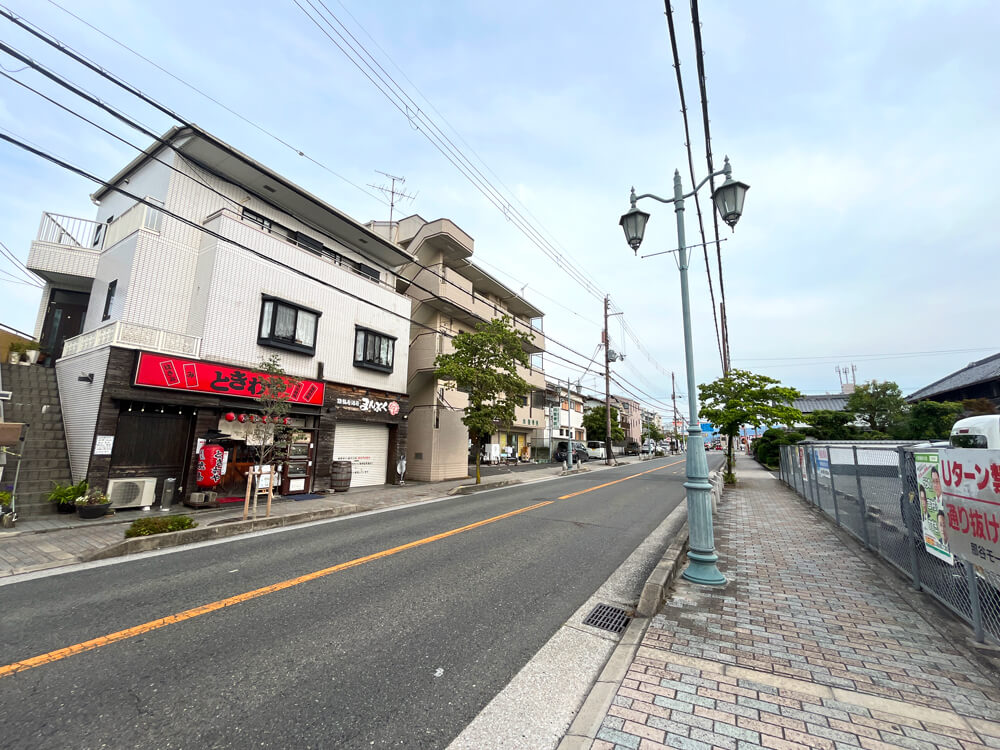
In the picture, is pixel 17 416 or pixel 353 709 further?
pixel 17 416

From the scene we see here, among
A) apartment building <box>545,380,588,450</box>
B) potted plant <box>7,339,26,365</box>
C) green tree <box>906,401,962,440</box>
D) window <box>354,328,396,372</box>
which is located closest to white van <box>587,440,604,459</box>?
apartment building <box>545,380,588,450</box>

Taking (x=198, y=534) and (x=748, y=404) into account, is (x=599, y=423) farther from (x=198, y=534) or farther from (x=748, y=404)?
(x=198, y=534)

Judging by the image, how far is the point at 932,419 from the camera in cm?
2128

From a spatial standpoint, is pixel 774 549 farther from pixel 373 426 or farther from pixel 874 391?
pixel 874 391

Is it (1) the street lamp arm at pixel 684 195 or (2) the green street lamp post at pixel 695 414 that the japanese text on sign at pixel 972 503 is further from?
(1) the street lamp arm at pixel 684 195

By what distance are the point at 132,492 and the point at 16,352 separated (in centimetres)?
896

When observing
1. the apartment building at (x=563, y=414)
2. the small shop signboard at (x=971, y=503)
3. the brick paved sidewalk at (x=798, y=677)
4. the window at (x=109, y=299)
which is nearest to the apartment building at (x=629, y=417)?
the apartment building at (x=563, y=414)

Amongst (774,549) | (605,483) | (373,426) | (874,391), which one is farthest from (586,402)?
(774,549)

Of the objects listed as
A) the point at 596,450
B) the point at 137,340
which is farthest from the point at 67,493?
the point at 596,450

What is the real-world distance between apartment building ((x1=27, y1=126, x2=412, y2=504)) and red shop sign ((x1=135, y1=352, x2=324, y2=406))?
37 millimetres

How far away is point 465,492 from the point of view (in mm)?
14961

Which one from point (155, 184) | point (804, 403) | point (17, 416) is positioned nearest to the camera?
point (17, 416)

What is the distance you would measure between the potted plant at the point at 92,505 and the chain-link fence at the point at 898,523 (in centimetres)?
1452

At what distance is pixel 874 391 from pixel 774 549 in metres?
26.7
